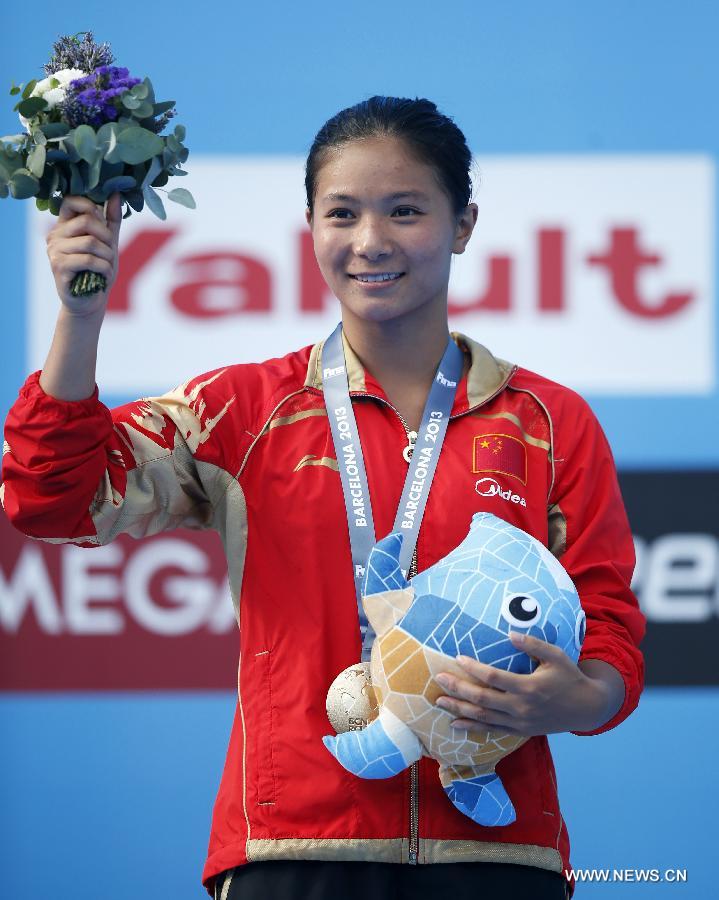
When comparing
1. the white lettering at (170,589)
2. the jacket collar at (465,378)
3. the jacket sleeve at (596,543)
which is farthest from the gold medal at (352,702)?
the white lettering at (170,589)

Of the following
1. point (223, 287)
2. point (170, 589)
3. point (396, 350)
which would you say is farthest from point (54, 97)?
point (170, 589)

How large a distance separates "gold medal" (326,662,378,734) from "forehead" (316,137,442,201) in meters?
0.60

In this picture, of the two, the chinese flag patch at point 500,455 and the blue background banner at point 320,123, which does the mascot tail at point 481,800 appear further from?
the blue background banner at point 320,123

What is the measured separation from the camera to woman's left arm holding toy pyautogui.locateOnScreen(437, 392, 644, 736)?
1394mm

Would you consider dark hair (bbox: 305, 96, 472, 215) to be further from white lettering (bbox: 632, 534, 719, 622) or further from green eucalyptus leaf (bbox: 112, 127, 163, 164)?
white lettering (bbox: 632, 534, 719, 622)

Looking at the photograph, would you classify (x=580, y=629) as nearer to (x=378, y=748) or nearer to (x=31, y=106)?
(x=378, y=748)

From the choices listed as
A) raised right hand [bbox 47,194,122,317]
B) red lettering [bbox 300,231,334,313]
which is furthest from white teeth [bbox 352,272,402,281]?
red lettering [bbox 300,231,334,313]

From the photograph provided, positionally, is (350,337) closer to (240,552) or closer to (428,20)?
(240,552)

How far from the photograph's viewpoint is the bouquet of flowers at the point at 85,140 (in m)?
1.47

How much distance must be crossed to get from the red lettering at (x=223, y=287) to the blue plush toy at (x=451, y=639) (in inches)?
62.0

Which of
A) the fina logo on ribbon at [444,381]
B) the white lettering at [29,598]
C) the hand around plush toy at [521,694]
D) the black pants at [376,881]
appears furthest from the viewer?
the white lettering at [29,598]

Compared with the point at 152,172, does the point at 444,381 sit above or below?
below

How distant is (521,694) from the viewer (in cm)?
139

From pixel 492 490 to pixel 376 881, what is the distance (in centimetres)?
47
